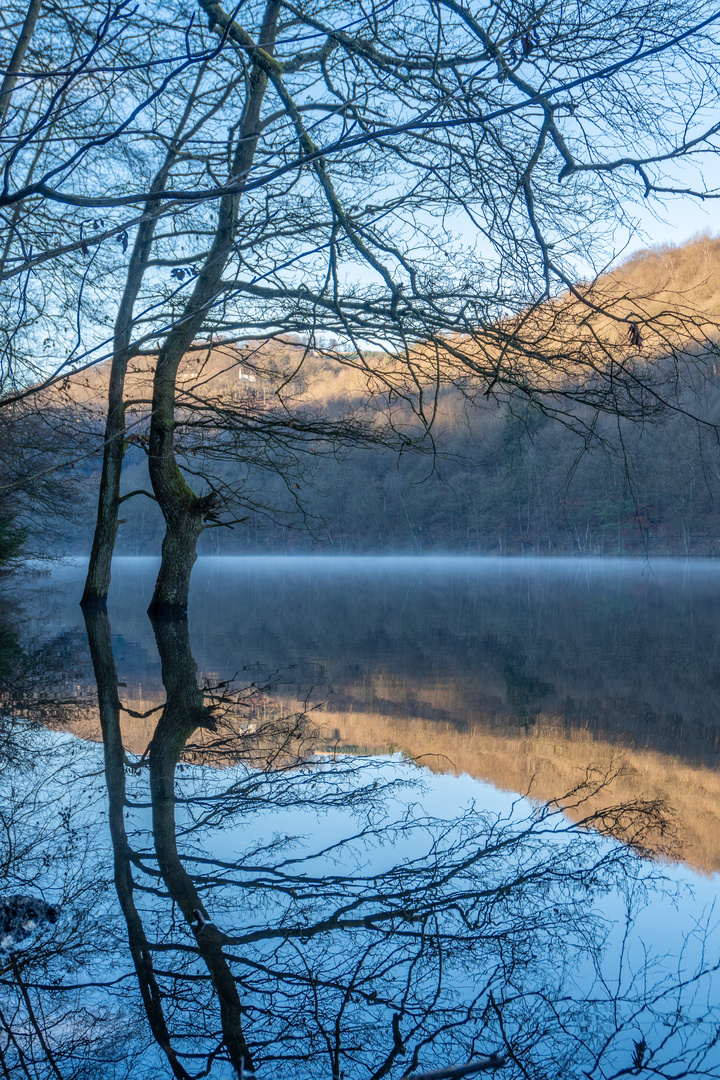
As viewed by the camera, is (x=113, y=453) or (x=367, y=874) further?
(x=113, y=453)

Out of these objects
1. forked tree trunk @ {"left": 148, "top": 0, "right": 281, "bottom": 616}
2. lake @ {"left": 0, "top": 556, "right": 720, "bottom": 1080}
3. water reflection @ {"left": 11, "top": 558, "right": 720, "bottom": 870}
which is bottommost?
water reflection @ {"left": 11, "top": 558, "right": 720, "bottom": 870}

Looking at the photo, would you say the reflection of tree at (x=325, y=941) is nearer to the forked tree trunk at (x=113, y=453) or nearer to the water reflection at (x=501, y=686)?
the water reflection at (x=501, y=686)

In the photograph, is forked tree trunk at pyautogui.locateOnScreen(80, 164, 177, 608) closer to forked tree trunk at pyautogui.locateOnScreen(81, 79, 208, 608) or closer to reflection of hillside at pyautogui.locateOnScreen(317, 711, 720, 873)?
forked tree trunk at pyautogui.locateOnScreen(81, 79, 208, 608)

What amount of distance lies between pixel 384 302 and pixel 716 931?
6979 millimetres

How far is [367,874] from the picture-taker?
2.02 meters

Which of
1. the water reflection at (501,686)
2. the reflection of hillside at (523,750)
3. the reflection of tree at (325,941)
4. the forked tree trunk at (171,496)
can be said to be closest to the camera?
the reflection of tree at (325,941)

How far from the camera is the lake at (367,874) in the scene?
4.54ft

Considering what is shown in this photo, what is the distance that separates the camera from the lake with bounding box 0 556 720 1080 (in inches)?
54.4

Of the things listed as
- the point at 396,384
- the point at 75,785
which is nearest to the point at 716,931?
the point at 75,785

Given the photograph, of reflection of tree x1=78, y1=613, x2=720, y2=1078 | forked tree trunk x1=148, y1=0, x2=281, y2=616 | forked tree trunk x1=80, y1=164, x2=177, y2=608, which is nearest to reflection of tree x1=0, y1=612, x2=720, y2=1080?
reflection of tree x1=78, y1=613, x2=720, y2=1078

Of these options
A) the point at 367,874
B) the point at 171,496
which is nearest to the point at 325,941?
the point at 367,874

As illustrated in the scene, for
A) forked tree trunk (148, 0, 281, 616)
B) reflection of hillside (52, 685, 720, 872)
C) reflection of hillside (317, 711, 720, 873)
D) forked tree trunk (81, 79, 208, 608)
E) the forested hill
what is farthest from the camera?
the forested hill

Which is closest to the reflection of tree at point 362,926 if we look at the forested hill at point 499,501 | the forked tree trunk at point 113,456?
the forked tree trunk at point 113,456

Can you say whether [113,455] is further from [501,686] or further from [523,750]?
[523,750]
